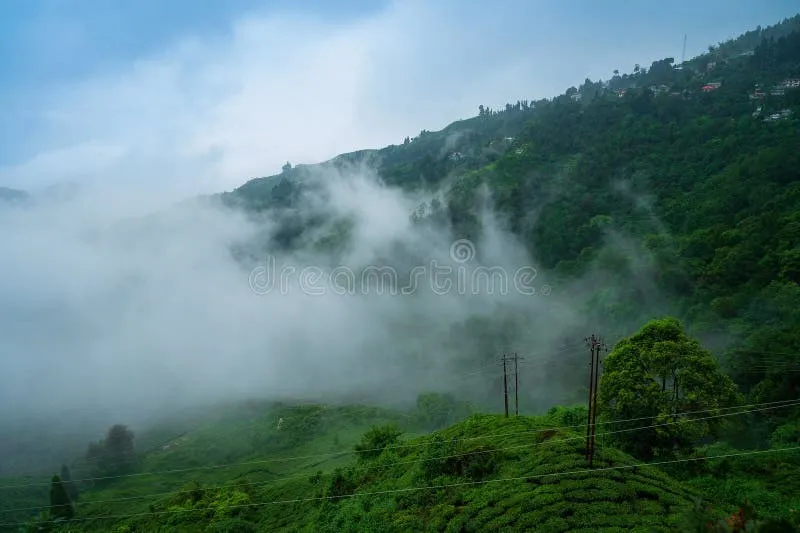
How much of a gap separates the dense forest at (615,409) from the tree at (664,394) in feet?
0.42

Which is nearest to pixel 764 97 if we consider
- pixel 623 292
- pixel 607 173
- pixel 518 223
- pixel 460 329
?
pixel 607 173

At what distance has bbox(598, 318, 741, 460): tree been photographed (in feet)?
108

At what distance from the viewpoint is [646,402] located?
3366cm

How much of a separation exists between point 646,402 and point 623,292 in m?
54.9

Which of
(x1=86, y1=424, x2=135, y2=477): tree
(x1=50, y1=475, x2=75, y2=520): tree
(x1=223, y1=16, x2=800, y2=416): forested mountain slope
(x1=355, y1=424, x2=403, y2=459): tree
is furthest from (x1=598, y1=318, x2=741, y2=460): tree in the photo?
(x1=86, y1=424, x2=135, y2=477): tree

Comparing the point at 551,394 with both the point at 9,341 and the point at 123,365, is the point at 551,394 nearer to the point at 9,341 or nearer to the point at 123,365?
the point at 123,365

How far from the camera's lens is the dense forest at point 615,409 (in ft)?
98.8

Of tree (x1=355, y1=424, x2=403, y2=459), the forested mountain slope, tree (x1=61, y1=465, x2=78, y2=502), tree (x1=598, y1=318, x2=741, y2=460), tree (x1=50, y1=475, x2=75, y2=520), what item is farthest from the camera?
tree (x1=61, y1=465, x2=78, y2=502)

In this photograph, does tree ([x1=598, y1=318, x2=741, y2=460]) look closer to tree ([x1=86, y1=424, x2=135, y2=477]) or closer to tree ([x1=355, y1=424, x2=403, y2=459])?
tree ([x1=355, y1=424, x2=403, y2=459])

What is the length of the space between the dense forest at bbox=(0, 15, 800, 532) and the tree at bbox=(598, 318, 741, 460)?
129 millimetres

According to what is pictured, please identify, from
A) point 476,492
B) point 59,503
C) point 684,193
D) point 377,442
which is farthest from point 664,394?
point 684,193

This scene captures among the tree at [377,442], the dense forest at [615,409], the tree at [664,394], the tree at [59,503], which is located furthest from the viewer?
the tree at [59,503]

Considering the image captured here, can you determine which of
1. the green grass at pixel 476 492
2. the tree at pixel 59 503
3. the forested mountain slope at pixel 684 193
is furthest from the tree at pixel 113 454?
the forested mountain slope at pixel 684 193

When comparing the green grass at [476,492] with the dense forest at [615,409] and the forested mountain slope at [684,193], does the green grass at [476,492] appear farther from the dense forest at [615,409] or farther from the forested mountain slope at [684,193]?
the forested mountain slope at [684,193]
